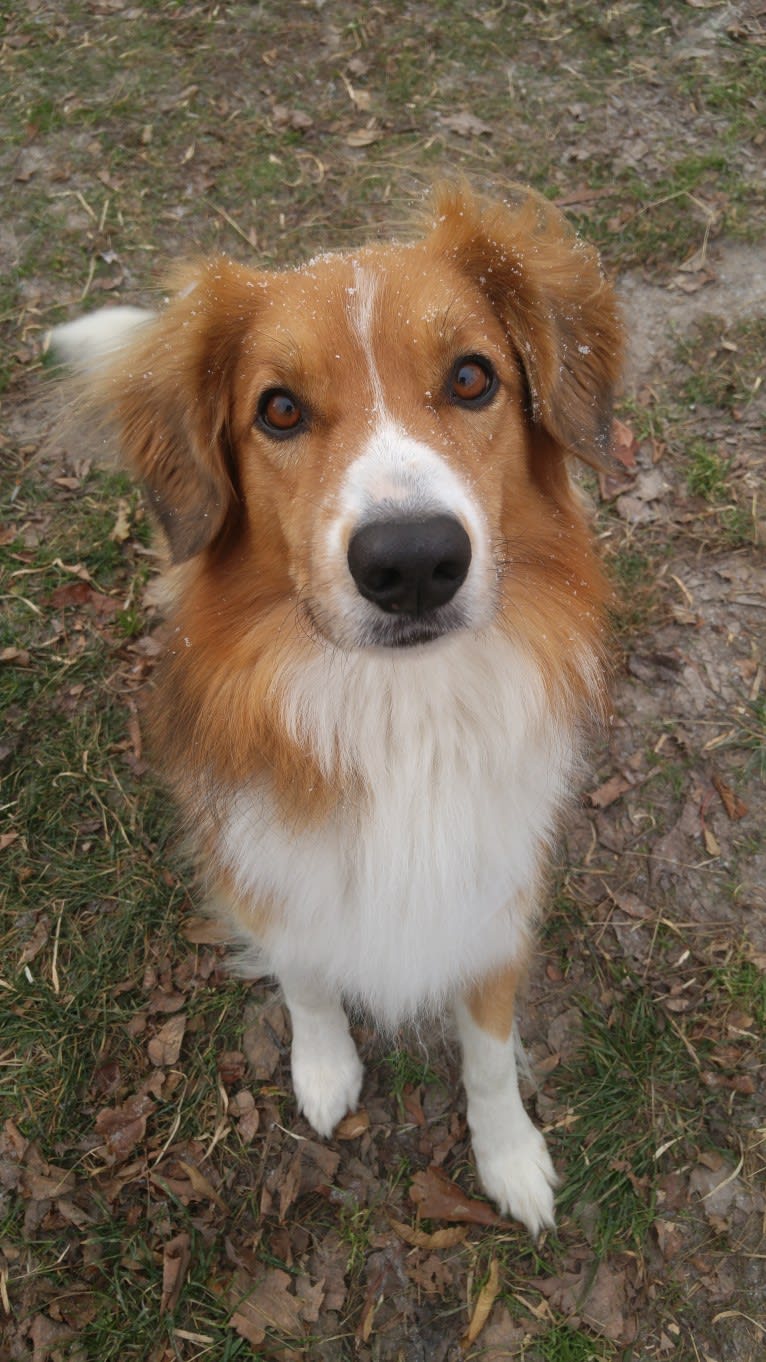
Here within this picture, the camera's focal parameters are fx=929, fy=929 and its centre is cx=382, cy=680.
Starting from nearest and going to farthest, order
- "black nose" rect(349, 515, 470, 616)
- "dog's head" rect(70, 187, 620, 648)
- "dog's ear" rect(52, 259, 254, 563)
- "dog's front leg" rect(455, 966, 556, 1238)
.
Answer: "black nose" rect(349, 515, 470, 616)
"dog's head" rect(70, 187, 620, 648)
"dog's ear" rect(52, 259, 254, 563)
"dog's front leg" rect(455, 966, 556, 1238)

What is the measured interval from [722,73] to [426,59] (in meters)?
1.63

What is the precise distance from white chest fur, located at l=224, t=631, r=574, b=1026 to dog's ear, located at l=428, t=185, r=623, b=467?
2.03 feet

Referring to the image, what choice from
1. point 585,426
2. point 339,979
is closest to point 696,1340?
point 339,979

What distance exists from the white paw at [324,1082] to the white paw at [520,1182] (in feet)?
1.53

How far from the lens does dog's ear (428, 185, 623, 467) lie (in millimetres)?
2303

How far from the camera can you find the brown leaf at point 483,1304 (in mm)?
2760

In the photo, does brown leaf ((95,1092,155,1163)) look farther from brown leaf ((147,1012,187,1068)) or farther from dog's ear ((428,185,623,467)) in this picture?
dog's ear ((428,185,623,467))

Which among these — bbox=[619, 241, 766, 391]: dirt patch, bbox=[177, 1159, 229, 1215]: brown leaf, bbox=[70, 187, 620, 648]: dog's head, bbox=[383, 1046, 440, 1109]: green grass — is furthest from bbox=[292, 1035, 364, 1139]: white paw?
bbox=[619, 241, 766, 391]: dirt patch

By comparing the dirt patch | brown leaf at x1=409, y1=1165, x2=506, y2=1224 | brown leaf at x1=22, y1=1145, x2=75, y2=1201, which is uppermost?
the dirt patch

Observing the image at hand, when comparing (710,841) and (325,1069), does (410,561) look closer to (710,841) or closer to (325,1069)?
(325,1069)

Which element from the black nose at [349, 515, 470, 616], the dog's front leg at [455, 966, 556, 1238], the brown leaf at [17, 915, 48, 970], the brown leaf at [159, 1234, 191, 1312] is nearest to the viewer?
the black nose at [349, 515, 470, 616]

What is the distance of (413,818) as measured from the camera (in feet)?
7.32

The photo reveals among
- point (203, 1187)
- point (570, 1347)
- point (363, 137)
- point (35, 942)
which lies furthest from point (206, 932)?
point (363, 137)

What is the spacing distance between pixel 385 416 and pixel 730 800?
229 cm
